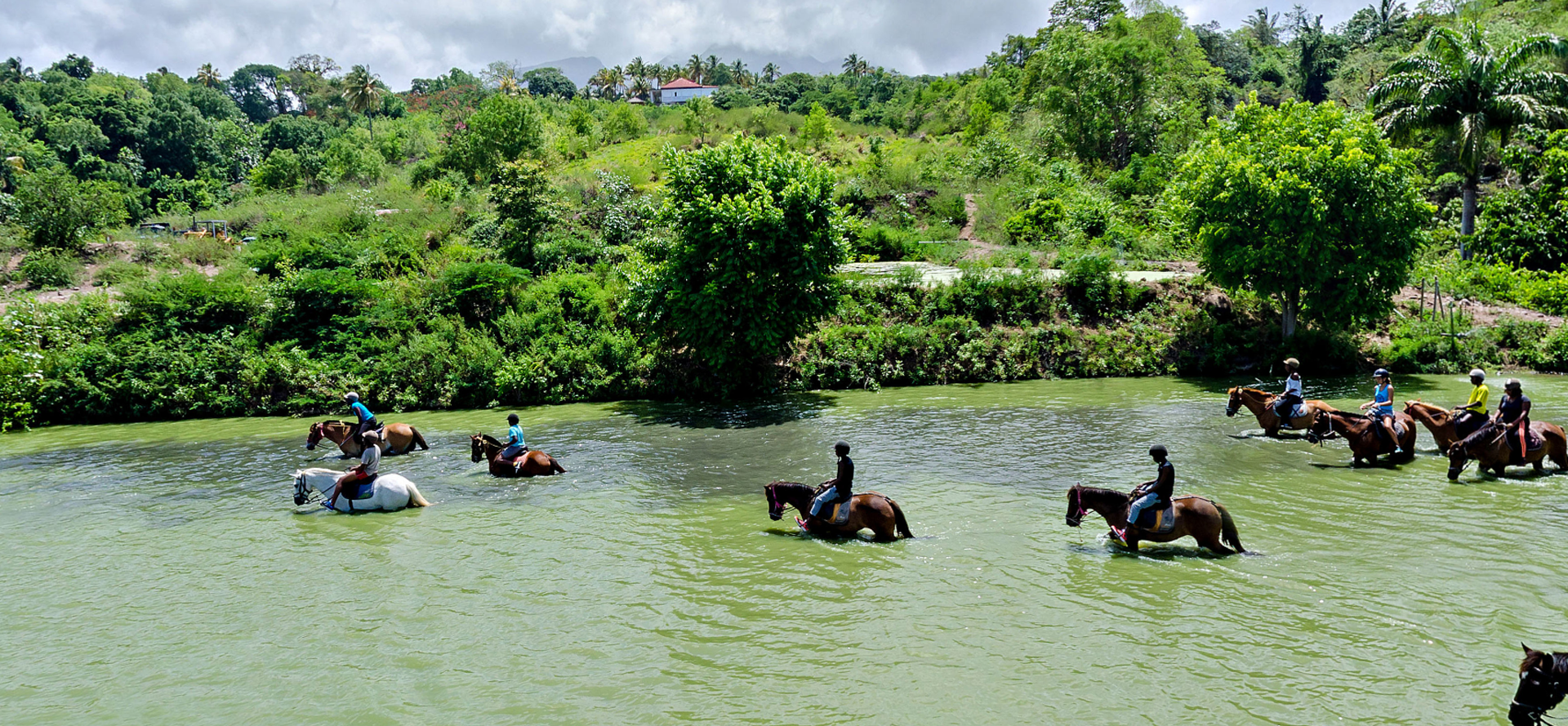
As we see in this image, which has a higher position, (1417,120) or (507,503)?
(1417,120)

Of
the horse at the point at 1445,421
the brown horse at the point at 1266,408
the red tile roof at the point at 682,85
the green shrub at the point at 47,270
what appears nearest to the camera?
the horse at the point at 1445,421

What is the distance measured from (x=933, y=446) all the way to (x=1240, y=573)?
28.1 ft

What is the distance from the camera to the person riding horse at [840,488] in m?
12.9

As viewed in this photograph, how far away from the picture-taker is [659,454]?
19.7 metres

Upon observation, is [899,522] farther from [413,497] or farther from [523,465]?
[413,497]

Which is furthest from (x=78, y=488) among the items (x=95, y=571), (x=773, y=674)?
(x=773, y=674)

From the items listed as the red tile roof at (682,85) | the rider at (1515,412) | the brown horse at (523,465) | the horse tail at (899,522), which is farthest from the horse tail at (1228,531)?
the red tile roof at (682,85)

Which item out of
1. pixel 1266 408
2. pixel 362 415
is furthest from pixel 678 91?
pixel 1266 408

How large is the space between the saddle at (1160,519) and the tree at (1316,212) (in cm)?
1735

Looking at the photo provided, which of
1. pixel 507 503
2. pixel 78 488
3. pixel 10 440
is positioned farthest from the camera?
pixel 10 440

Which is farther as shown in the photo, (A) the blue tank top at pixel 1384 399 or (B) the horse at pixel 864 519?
(A) the blue tank top at pixel 1384 399

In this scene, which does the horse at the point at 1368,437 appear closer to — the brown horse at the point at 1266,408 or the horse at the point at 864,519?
the brown horse at the point at 1266,408

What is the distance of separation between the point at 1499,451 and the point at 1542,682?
10.6 meters

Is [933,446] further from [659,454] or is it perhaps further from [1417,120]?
[1417,120]
